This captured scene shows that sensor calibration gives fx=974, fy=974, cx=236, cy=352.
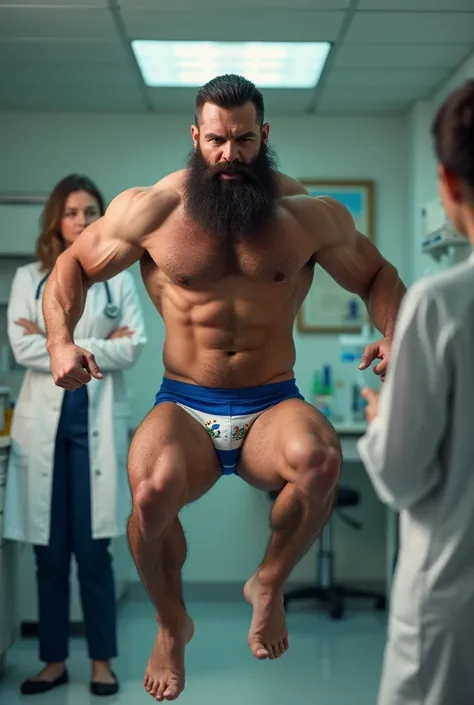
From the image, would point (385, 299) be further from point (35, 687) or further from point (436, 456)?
point (35, 687)

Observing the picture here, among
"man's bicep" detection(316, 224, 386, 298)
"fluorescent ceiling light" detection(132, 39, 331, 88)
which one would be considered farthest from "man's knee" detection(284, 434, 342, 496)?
"fluorescent ceiling light" detection(132, 39, 331, 88)

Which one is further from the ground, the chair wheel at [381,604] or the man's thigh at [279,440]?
the man's thigh at [279,440]

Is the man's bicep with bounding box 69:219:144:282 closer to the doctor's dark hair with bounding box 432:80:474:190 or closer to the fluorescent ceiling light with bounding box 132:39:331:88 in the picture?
the doctor's dark hair with bounding box 432:80:474:190

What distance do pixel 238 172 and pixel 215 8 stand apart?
1551 millimetres

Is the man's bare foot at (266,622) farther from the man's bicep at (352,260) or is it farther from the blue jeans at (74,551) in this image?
the blue jeans at (74,551)

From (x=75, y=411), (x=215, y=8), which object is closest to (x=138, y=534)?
(x=75, y=411)

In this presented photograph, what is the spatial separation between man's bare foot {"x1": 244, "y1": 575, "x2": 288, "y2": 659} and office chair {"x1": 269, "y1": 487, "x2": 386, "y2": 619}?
2209mm

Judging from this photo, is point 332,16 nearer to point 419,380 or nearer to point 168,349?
point 168,349

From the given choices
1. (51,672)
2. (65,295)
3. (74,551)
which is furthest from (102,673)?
(65,295)

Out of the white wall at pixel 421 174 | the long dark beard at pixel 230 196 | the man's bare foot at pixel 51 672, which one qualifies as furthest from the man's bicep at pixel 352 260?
the white wall at pixel 421 174

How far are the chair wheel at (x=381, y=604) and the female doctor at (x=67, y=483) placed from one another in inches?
63.0

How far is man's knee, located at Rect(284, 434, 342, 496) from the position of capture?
7.13 ft

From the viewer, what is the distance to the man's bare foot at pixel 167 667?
2.36m

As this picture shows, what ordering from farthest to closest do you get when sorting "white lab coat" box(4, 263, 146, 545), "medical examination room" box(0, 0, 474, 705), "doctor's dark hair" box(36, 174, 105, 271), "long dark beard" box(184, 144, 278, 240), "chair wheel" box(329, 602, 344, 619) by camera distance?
"chair wheel" box(329, 602, 344, 619), "doctor's dark hair" box(36, 174, 105, 271), "white lab coat" box(4, 263, 146, 545), "long dark beard" box(184, 144, 278, 240), "medical examination room" box(0, 0, 474, 705)
